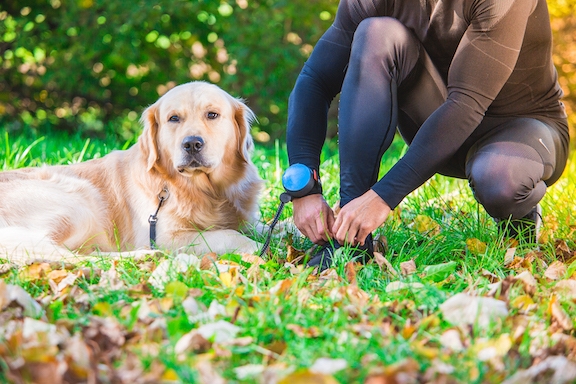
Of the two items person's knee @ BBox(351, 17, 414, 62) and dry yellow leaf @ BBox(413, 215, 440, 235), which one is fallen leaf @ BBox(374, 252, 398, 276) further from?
person's knee @ BBox(351, 17, 414, 62)

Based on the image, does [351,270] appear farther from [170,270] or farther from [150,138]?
[150,138]

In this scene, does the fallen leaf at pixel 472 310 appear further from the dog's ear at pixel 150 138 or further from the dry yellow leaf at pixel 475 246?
the dog's ear at pixel 150 138

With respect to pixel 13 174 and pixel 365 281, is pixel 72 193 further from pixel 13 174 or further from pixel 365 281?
pixel 365 281

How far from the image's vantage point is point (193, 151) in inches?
115

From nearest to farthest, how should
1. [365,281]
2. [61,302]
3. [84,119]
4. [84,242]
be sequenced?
[61,302], [365,281], [84,242], [84,119]

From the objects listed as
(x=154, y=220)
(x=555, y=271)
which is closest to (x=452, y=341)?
(x=555, y=271)

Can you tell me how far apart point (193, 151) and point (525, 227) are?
153cm

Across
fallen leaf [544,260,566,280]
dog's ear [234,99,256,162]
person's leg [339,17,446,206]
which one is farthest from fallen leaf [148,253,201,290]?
fallen leaf [544,260,566,280]

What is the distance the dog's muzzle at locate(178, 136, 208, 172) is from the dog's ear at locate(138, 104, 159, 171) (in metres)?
0.23

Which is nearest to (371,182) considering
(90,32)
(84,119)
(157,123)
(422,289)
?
(422,289)

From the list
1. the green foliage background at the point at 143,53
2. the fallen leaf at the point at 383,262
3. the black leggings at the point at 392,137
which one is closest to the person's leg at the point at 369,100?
the black leggings at the point at 392,137

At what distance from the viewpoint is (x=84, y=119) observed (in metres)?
7.35

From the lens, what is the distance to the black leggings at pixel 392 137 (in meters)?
2.45

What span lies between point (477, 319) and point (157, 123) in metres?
2.00
